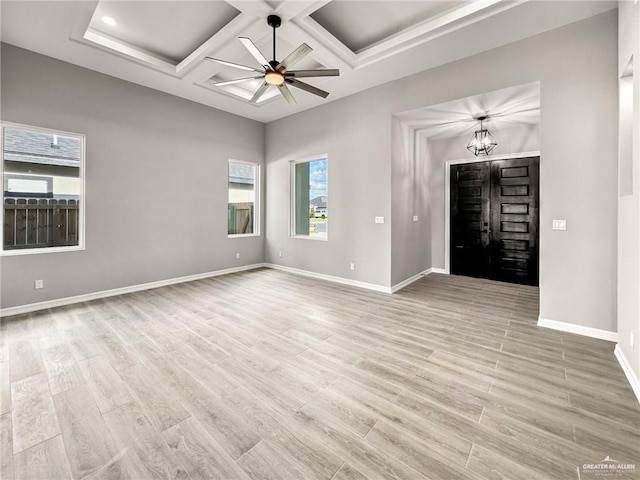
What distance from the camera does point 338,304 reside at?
13.7ft

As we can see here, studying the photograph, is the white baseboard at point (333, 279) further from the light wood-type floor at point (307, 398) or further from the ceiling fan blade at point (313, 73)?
the ceiling fan blade at point (313, 73)

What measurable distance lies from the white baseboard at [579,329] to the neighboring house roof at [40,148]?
671 centimetres

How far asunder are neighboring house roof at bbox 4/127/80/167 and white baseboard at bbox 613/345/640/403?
6.72 meters

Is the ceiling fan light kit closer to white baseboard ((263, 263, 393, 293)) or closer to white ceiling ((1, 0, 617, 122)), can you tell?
white ceiling ((1, 0, 617, 122))

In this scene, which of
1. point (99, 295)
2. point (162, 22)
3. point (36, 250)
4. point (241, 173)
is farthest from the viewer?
point (241, 173)

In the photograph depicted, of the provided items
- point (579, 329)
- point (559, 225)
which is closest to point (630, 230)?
point (559, 225)

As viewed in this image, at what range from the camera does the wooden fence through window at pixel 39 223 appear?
374cm

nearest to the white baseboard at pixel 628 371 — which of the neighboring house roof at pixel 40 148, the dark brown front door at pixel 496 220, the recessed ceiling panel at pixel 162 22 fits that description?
the dark brown front door at pixel 496 220

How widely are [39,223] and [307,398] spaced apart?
449 centimetres

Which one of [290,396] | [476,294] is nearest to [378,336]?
[290,396]

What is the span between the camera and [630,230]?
2.36 metres

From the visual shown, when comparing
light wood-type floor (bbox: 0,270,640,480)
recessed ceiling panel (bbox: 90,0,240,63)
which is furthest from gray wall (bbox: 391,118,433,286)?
recessed ceiling panel (bbox: 90,0,240,63)

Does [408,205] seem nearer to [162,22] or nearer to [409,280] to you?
[409,280]

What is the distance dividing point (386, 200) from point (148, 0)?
3.95 m
